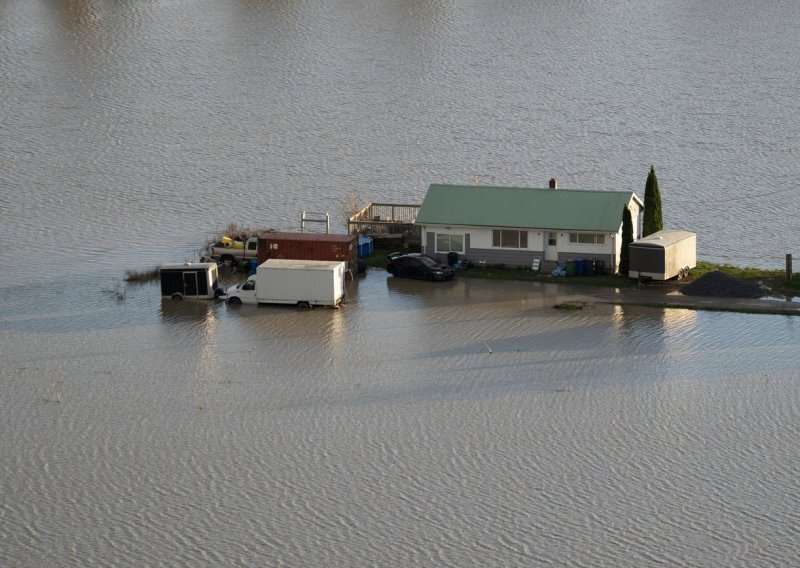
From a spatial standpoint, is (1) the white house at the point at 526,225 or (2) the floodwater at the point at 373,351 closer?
(2) the floodwater at the point at 373,351

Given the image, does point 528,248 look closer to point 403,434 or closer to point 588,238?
point 588,238

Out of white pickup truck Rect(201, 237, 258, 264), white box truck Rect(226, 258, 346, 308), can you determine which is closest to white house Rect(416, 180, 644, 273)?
white box truck Rect(226, 258, 346, 308)

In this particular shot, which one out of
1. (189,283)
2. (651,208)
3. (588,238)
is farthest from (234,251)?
(651,208)

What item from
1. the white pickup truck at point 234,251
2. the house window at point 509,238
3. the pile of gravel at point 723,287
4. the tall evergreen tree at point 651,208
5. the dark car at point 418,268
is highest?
the tall evergreen tree at point 651,208

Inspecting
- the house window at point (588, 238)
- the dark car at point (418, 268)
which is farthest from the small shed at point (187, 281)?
the house window at point (588, 238)

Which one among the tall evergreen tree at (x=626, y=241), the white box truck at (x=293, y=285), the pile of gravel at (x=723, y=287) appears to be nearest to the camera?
the white box truck at (x=293, y=285)

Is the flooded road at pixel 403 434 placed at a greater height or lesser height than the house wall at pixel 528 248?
lesser

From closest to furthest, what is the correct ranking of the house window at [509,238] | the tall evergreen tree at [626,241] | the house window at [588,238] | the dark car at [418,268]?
the tall evergreen tree at [626,241]
the house window at [588,238]
the dark car at [418,268]
the house window at [509,238]

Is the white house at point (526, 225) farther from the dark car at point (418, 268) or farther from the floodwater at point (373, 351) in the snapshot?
the floodwater at point (373, 351)
